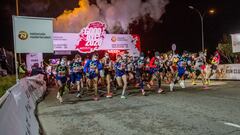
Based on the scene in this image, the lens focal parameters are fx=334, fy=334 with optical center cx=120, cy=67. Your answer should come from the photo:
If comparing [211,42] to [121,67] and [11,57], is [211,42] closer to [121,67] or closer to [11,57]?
[11,57]

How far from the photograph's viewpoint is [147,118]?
8734mm

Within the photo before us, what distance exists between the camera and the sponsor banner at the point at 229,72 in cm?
2328

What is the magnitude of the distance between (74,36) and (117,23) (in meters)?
10.6

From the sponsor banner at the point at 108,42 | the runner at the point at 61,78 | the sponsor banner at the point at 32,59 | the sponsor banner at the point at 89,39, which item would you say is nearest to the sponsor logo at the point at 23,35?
the runner at the point at 61,78

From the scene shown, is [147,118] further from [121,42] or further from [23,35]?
[121,42]

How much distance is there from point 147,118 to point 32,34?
24.9 ft

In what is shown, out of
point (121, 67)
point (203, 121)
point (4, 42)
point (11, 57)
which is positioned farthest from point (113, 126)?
point (4, 42)

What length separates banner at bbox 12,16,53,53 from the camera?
1397 cm

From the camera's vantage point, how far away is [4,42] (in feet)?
145

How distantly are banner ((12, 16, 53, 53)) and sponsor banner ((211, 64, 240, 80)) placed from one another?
14101mm

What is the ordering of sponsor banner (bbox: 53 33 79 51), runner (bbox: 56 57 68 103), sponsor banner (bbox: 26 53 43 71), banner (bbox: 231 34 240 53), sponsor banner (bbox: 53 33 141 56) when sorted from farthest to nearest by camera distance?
1. sponsor banner (bbox: 26 53 43 71)
2. sponsor banner (bbox: 53 33 141 56)
3. sponsor banner (bbox: 53 33 79 51)
4. banner (bbox: 231 34 240 53)
5. runner (bbox: 56 57 68 103)

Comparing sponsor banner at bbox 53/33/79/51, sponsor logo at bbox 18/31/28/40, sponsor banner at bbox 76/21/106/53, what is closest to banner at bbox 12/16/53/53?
sponsor logo at bbox 18/31/28/40

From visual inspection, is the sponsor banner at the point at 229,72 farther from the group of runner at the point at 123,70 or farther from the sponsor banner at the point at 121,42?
the sponsor banner at the point at 121,42

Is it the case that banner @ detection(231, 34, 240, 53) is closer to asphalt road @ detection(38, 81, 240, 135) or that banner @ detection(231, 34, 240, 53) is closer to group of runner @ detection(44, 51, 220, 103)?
group of runner @ detection(44, 51, 220, 103)
